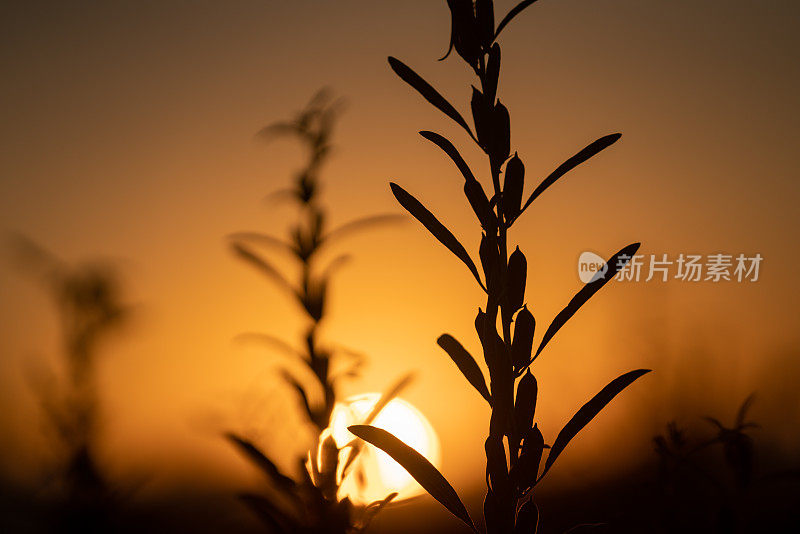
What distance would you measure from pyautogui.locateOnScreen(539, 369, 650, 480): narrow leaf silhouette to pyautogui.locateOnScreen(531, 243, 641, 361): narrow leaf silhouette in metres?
0.08

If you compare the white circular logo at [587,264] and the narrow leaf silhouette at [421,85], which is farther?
the white circular logo at [587,264]

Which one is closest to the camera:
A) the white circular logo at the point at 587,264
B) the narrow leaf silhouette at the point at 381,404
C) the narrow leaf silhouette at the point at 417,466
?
the narrow leaf silhouette at the point at 417,466

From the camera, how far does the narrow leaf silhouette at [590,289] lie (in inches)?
25.3

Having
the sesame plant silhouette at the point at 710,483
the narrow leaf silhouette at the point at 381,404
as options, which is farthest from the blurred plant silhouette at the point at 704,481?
the narrow leaf silhouette at the point at 381,404

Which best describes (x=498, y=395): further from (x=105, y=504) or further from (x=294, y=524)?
(x=105, y=504)

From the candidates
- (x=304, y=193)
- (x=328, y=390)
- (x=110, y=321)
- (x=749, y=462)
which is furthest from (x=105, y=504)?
(x=749, y=462)

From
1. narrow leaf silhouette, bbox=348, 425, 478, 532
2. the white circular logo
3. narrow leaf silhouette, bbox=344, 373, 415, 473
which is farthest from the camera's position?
the white circular logo

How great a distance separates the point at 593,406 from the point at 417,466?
21cm

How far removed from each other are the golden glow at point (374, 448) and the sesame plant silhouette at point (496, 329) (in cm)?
9

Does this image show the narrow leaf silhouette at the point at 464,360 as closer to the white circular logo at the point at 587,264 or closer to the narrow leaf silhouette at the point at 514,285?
the narrow leaf silhouette at the point at 514,285

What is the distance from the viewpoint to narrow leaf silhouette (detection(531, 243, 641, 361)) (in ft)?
2.11

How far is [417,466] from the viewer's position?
0.62 m

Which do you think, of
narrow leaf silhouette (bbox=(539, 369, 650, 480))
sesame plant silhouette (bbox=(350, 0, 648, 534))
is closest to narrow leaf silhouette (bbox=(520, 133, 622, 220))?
sesame plant silhouette (bbox=(350, 0, 648, 534))

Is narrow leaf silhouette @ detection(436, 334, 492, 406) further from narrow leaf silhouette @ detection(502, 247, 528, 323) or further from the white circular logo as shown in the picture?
the white circular logo
